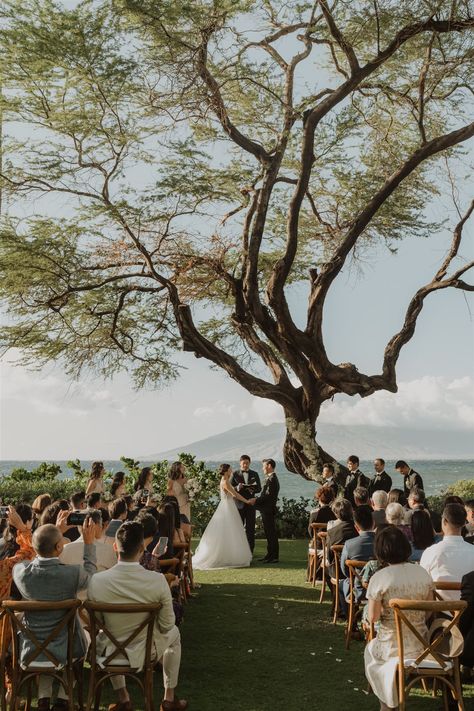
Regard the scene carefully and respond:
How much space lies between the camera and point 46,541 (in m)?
4.98

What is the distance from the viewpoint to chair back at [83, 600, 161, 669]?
4664mm

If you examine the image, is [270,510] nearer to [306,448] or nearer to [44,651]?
[306,448]

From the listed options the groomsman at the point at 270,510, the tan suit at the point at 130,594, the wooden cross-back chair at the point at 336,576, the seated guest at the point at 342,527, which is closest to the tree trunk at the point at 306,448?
the groomsman at the point at 270,510

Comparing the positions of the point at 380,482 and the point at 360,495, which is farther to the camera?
the point at 380,482

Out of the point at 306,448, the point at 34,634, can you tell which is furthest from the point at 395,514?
the point at 306,448

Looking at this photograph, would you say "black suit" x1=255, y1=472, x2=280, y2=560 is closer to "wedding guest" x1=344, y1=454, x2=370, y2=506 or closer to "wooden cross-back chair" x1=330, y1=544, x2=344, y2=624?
"wedding guest" x1=344, y1=454, x2=370, y2=506

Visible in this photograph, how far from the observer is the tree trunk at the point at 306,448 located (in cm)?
1758

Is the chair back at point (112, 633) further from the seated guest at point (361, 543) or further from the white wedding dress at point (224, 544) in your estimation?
the white wedding dress at point (224, 544)

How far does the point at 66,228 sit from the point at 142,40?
4341 mm

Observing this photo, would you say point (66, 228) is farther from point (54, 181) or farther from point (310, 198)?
point (310, 198)

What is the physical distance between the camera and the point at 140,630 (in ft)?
15.7

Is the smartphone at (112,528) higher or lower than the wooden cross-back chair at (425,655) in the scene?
higher

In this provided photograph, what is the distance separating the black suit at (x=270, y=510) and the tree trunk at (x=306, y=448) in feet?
14.2

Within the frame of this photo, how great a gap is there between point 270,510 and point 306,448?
184 inches
